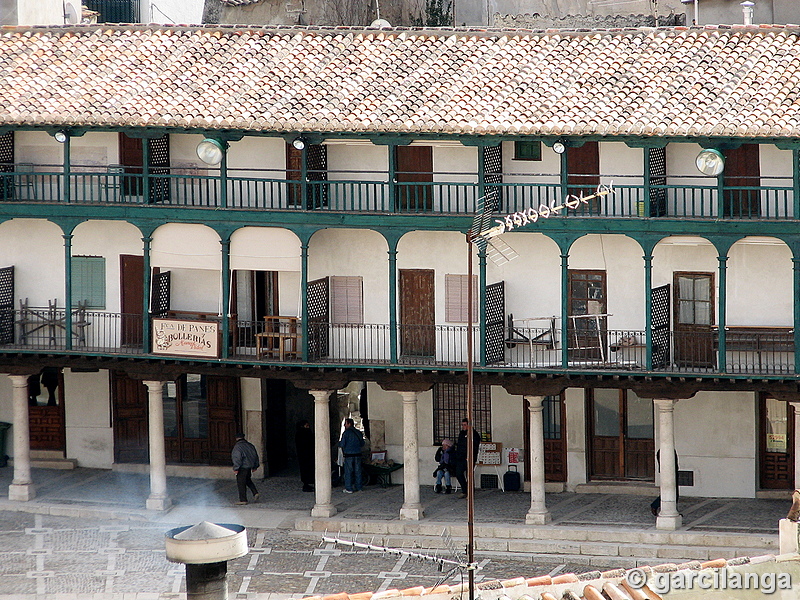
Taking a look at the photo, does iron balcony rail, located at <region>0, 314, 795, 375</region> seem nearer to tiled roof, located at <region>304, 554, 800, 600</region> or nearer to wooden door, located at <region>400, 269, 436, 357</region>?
wooden door, located at <region>400, 269, 436, 357</region>

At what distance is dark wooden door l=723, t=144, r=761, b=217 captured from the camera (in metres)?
35.8

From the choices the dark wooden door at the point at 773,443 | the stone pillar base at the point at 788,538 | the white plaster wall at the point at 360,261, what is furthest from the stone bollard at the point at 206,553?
the dark wooden door at the point at 773,443

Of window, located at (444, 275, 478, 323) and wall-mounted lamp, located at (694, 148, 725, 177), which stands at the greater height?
wall-mounted lamp, located at (694, 148, 725, 177)

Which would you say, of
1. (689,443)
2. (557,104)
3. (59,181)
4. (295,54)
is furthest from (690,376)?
(59,181)

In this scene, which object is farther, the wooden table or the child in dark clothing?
the child in dark clothing

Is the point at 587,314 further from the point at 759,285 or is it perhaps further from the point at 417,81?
the point at 417,81

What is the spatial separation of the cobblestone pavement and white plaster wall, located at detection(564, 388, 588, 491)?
3494 millimetres

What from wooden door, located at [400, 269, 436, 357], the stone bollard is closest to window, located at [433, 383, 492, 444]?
wooden door, located at [400, 269, 436, 357]

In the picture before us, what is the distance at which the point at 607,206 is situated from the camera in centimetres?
3612

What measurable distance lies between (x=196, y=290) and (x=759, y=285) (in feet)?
38.0

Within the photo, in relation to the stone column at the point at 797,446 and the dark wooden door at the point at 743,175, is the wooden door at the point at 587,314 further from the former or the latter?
the stone column at the point at 797,446

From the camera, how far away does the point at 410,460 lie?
36906mm

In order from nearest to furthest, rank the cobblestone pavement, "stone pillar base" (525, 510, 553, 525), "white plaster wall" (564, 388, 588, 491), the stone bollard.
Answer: the stone bollard < the cobblestone pavement < "stone pillar base" (525, 510, 553, 525) < "white plaster wall" (564, 388, 588, 491)

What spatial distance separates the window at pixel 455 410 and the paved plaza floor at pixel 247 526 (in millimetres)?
1283
